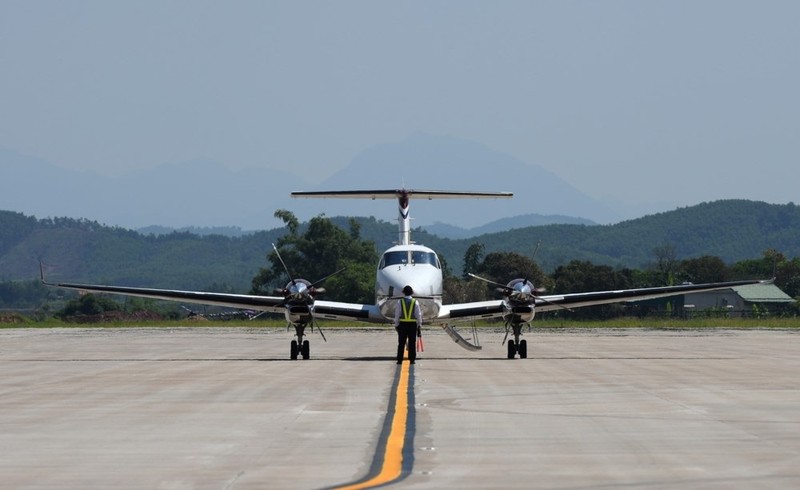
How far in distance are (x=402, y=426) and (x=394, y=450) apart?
239 centimetres

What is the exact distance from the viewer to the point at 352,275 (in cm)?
10081

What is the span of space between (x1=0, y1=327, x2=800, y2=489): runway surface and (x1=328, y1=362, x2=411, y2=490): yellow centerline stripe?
0.10 feet

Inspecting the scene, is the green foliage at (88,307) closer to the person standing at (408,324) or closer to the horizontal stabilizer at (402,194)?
the horizontal stabilizer at (402,194)

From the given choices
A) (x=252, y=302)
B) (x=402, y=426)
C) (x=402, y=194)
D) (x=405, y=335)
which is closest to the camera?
(x=402, y=426)

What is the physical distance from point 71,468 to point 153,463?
788 millimetres

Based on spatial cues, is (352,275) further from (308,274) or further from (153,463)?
(153,463)

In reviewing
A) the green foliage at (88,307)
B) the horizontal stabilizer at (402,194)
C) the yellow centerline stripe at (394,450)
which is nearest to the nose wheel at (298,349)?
the horizontal stabilizer at (402,194)

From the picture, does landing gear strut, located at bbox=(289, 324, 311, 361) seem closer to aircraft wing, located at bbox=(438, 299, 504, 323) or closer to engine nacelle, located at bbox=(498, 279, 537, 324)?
aircraft wing, located at bbox=(438, 299, 504, 323)

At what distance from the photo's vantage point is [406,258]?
35.0 metres

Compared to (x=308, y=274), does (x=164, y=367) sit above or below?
below

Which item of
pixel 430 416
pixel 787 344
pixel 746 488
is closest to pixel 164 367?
pixel 430 416

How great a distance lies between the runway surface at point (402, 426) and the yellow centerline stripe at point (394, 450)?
1.2 inches

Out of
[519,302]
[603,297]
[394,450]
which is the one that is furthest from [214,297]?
[394,450]

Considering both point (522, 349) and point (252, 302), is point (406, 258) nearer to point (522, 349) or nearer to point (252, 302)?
point (522, 349)
